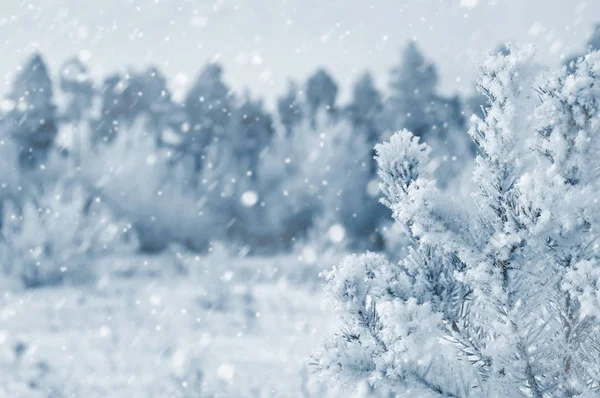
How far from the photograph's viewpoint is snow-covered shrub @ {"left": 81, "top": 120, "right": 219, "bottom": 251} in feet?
51.6

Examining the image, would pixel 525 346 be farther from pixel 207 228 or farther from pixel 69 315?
pixel 207 228

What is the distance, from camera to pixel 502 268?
62.1 inches

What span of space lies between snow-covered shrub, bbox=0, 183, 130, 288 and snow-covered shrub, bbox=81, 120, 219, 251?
878mm

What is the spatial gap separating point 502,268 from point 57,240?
44.3 feet

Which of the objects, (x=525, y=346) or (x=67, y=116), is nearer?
(x=525, y=346)

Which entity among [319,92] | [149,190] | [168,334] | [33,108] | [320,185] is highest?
[319,92]

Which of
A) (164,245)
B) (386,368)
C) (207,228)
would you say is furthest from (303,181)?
(386,368)

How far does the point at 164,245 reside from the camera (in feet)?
51.0

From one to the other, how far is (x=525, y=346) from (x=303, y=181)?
558 inches

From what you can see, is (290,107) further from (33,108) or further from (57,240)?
(57,240)

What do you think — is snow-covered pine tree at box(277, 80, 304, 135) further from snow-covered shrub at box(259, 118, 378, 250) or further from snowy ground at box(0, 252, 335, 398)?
snowy ground at box(0, 252, 335, 398)

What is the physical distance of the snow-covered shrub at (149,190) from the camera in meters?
15.7

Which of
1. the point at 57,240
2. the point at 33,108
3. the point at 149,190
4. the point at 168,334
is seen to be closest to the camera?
the point at 168,334

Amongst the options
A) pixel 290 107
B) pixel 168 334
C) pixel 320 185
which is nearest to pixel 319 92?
pixel 290 107
